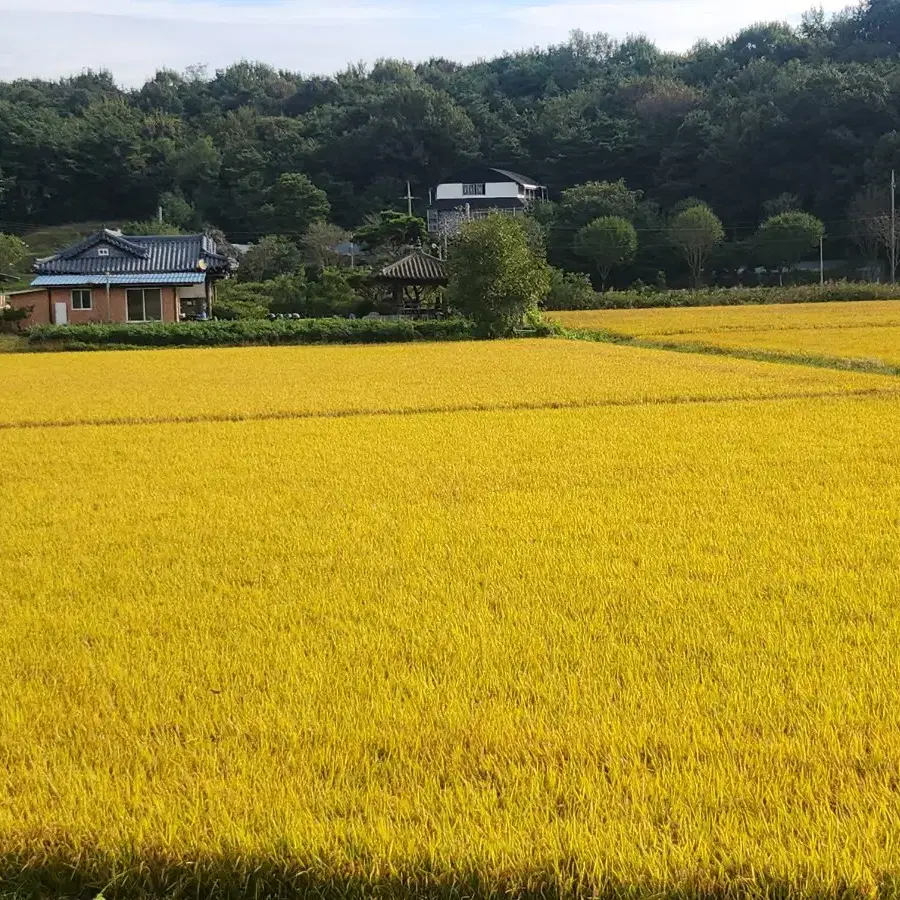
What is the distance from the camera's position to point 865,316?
32.6 m

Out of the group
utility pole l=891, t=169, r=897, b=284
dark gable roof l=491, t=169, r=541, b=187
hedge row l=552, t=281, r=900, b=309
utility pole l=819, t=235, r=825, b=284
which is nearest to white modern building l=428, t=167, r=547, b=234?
dark gable roof l=491, t=169, r=541, b=187

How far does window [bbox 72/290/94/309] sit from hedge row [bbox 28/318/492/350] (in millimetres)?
5545

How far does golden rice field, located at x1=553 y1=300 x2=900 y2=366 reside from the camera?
878 inches

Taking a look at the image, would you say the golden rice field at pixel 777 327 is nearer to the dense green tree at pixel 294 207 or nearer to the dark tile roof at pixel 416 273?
the dark tile roof at pixel 416 273

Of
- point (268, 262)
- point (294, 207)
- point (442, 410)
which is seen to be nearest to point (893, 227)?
point (268, 262)

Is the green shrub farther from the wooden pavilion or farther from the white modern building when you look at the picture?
the white modern building

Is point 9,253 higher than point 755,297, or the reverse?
point 9,253

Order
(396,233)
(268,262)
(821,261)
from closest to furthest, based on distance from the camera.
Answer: (396,233) → (268,262) → (821,261)

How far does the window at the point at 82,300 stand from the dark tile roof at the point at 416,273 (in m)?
11.1

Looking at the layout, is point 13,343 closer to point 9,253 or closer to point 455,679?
point 9,253

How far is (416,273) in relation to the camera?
36781mm

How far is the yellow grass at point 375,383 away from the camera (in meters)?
14.0

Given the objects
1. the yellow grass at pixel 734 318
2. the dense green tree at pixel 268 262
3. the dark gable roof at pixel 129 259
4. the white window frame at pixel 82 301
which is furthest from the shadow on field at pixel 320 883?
the dense green tree at pixel 268 262

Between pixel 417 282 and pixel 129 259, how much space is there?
38.2 ft
